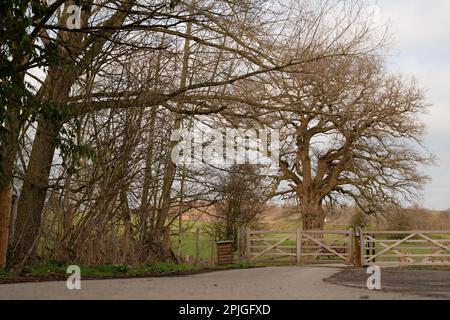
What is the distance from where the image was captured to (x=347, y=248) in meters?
29.5

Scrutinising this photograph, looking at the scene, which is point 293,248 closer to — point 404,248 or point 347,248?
point 347,248

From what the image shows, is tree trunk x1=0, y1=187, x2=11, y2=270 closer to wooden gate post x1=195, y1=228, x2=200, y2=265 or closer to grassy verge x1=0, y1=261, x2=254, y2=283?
grassy verge x1=0, y1=261, x2=254, y2=283

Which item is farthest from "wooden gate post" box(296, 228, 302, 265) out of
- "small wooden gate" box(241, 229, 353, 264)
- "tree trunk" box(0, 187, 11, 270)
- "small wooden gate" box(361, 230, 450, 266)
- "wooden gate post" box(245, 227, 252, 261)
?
"tree trunk" box(0, 187, 11, 270)

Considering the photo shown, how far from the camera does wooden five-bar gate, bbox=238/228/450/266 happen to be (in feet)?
85.0

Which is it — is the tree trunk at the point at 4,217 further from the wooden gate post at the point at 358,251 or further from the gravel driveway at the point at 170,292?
the wooden gate post at the point at 358,251

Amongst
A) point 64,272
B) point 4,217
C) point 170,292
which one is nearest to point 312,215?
point 4,217

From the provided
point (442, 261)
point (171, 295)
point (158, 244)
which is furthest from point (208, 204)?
point (171, 295)

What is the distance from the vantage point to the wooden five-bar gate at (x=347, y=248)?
85.0 ft

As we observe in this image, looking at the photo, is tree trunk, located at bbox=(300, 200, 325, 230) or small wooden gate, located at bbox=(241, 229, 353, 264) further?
tree trunk, located at bbox=(300, 200, 325, 230)

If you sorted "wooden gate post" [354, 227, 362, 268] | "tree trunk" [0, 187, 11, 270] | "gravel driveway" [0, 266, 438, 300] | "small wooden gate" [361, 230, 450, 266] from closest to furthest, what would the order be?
"gravel driveway" [0, 266, 438, 300] → "tree trunk" [0, 187, 11, 270] → "wooden gate post" [354, 227, 362, 268] → "small wooden gate" [361, 230, 450, 266]

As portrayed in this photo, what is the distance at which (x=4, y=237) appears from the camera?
16672 millimetres

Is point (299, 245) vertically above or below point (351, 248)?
above

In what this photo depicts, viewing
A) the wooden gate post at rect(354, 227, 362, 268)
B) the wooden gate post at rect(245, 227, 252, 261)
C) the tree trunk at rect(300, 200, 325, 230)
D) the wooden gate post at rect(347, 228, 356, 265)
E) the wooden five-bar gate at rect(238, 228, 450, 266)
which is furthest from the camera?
the tree trunk at rect(300, 200, 325, 230)

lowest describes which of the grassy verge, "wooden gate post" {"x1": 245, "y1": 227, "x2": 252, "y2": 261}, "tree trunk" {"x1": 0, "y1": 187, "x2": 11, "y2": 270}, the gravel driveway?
the gravel driveway
